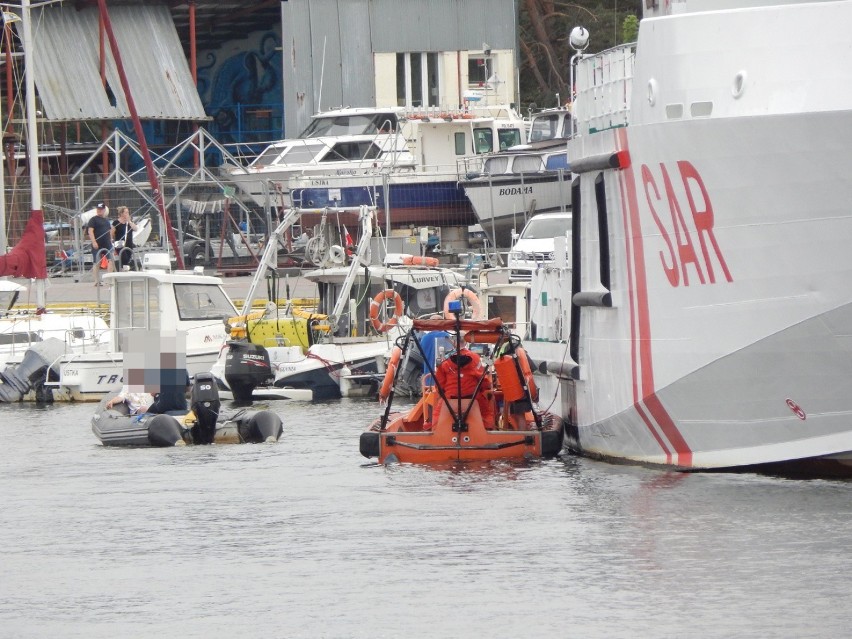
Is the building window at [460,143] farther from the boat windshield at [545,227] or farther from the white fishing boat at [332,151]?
the boat windshield at [545,227]

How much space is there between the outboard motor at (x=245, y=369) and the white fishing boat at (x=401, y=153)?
525 inches

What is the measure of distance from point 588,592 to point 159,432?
9754mm

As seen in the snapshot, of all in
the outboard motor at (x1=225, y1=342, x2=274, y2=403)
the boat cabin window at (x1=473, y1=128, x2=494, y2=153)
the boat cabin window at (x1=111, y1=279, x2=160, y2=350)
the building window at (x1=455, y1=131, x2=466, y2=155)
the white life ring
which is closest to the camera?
the outboard motor at (x1=225, y1=342, x2=274, y2=403)

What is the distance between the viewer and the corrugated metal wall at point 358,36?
49.6 m

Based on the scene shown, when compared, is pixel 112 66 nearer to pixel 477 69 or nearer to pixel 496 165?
pixel 477 69

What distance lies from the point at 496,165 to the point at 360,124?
6.22 m

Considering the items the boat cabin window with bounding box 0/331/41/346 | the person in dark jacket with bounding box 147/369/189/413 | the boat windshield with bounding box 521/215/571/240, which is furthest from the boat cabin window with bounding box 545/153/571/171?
the person in dark jacket with bounding box 147/369/189/413

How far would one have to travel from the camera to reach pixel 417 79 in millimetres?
50500

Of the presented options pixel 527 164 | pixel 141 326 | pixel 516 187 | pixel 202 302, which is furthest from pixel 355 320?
pixel 527 164

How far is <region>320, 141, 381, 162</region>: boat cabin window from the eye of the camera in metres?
44.2

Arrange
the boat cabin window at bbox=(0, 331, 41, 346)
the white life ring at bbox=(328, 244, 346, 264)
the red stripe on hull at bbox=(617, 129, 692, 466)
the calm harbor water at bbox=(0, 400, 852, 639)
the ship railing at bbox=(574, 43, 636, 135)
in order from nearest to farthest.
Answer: the calm harbor water at bbox=(0, 400, 852, 639)
the red stripe on hull at bbox=(617, 129, 692, 466)
the ship railing at bbox=(574, 43, 636, 135)
the boat cabin window at bbox=(0, 331, 41, 346)
the white life ring at bbox=(328, 244, 346, 264)

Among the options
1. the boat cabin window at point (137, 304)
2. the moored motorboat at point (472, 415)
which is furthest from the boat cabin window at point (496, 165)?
the moored motorboat at point (472, 415)

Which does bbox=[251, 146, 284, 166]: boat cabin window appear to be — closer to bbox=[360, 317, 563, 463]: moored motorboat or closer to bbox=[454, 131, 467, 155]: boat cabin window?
bbox=[454, 131, 467, 155]: boat cabin window

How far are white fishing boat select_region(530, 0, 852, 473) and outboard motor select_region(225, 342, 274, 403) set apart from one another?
11.8 m
